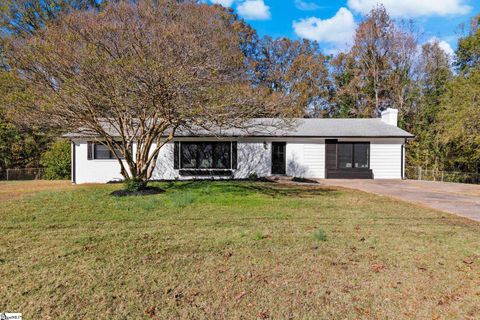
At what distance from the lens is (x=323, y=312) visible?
290cm

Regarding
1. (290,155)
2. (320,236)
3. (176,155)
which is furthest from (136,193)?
(290,155)

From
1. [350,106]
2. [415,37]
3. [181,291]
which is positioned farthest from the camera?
[350,106]

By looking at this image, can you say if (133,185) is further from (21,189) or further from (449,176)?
(449,176)

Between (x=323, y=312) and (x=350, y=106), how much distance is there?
93.8 feet

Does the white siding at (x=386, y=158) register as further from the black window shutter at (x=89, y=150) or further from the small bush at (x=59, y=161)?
the small bush at (x=59, y=161)

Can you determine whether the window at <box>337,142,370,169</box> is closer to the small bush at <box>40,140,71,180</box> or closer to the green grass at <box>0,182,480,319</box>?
the green grass at <box>0,182,480,319</box>

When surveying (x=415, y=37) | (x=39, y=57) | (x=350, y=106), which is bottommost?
(x=39, y=57)

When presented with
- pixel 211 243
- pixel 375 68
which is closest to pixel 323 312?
pixel 211 243

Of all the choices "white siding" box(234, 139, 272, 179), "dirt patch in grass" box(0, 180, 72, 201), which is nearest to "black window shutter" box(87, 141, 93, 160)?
"dirt patch in grass" box(0, 180, 72, 201)

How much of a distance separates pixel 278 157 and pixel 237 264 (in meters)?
13.1

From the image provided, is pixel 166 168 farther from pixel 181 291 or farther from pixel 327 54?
pixel 327 54

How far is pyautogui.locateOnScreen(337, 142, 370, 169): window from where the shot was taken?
16.8 m

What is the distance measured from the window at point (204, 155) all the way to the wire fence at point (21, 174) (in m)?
9.92

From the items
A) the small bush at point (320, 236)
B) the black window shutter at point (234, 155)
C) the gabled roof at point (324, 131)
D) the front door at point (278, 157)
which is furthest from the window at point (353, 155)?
the small bush at point (320, 236)
